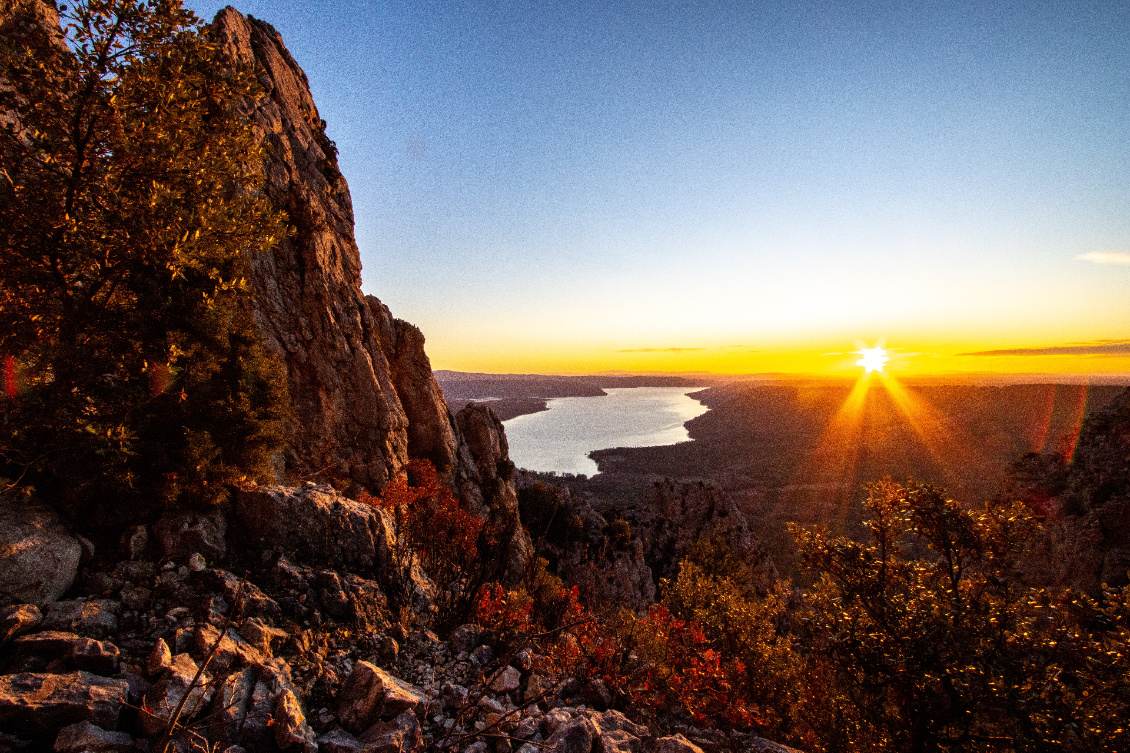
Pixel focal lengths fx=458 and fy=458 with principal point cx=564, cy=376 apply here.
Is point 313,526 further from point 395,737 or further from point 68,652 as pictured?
point 395,737

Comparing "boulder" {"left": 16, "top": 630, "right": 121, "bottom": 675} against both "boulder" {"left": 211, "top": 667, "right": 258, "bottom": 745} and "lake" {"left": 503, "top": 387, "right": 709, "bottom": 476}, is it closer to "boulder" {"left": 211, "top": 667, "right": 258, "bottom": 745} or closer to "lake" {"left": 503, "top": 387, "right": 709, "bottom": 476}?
"boulder" {"left": 211, "top": 667, "right": 258, "bottom": 745}

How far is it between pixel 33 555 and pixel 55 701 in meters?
2.36

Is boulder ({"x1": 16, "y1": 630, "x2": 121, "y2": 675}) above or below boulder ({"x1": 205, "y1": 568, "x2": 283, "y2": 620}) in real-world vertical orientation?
above

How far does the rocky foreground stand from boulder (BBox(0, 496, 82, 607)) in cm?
2

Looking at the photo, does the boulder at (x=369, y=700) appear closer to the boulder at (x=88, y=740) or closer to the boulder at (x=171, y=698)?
the boulder at (x=171, y=698)

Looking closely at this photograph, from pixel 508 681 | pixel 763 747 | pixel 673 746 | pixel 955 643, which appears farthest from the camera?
pixel 955 643

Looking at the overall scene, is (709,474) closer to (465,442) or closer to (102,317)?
(465,442)

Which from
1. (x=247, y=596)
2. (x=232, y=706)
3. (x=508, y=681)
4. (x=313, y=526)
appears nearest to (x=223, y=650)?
(x=232, y=706)

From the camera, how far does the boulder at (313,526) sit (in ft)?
24.2

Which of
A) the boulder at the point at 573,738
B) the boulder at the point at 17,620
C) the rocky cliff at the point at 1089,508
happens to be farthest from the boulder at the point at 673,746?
the rocky cliff at the point at 1089,508

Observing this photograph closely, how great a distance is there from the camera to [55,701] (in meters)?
3.87

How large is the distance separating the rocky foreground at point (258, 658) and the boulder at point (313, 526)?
0.02 metres

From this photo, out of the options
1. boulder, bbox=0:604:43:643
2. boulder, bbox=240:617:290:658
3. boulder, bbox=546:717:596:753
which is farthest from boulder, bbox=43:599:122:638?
boulder, bbox=546:717:596:753

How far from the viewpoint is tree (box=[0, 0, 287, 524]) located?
5.89m
